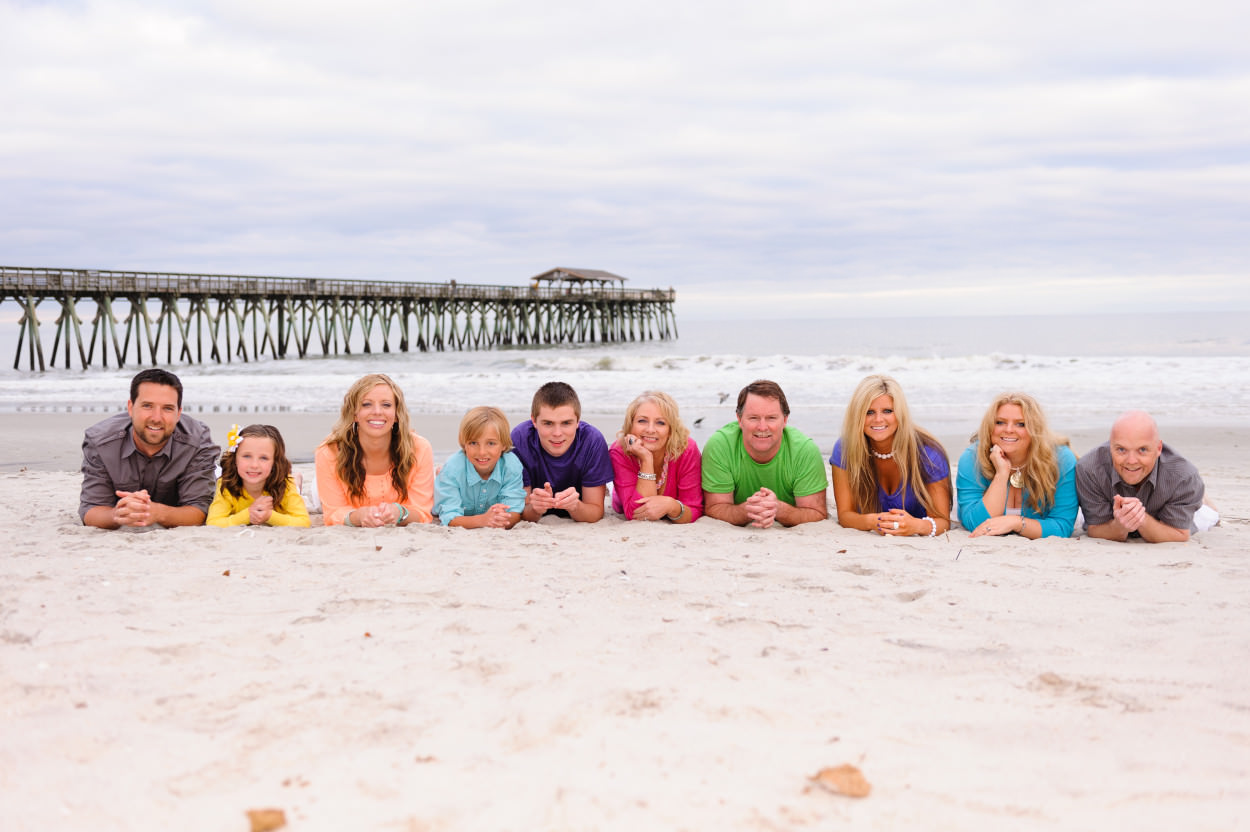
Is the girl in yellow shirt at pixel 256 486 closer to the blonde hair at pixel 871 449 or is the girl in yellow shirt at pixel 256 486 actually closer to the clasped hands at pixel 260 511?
the clasped hands at pixel 260 511

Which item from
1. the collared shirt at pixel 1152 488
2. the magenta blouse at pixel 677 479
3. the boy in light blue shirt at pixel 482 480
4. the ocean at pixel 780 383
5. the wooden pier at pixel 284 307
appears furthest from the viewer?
the wooden pier at pixel 284 307

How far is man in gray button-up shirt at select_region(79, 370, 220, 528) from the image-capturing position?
4.98 m

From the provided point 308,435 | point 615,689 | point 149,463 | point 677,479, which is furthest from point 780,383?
point 615,689

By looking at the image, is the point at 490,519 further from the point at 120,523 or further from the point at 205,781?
the point at 205,781

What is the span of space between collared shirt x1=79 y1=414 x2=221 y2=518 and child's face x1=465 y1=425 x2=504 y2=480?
1.50m

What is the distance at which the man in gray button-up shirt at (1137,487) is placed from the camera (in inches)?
186

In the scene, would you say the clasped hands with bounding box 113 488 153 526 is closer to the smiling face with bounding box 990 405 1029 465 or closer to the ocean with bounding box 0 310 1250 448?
the smiling face with bounding box 990 405 1029 465

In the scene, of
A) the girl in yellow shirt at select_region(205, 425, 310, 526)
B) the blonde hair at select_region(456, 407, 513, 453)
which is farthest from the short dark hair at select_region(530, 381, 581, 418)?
the girl in yellow shirt at select_region(205, 425, 310, 526)

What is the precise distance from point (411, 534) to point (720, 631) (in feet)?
7.57

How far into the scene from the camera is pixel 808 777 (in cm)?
217

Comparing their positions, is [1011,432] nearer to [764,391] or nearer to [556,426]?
[764,391]

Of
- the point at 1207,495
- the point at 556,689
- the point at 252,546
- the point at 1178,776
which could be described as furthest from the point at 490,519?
the point at 1207,495

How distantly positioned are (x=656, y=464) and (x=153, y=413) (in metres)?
2.85

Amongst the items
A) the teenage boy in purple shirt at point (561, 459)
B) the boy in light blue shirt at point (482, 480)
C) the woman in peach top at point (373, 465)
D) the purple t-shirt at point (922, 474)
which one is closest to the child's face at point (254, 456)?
the woman in peach top at point (373, 465)
